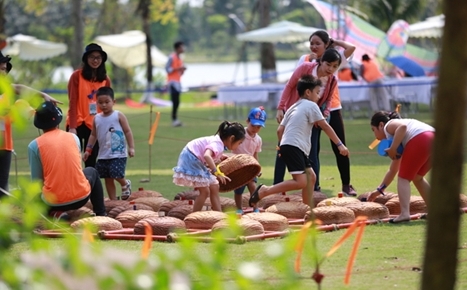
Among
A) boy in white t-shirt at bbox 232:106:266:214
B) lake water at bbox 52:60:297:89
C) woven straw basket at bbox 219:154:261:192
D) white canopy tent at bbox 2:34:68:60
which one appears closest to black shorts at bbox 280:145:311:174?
woven straw basket at bbox 219:154:261:192

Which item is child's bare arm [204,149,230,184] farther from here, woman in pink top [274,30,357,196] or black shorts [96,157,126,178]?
black shorts [96,157,126,178]

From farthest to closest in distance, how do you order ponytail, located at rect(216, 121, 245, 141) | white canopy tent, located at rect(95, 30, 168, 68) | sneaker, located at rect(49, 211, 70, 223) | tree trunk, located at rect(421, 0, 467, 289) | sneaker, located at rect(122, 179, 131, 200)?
white canopy tent, located at rect(95, 30, 168, 68) < sneaker, located at rect(122, 179, 131, 200) < ponytail, located at rect(216, 121, 245, 141) < sneaker, located at rect(49, 211, 70, 223) < tree trunk, located at rect(421, 0, 467, 289)

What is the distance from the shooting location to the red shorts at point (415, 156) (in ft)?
28.2

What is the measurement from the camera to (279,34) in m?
30.8

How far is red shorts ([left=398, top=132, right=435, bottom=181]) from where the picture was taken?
8586 millimetres

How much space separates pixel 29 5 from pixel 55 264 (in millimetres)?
41625

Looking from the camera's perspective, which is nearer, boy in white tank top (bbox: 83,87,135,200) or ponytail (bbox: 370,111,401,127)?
ponytail (bbox: 370,111,401,127)

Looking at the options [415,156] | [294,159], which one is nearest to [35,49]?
[294,159]

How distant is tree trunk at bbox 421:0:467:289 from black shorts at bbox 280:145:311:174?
5.20 m

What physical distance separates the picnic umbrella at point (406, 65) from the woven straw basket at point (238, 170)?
18177mm

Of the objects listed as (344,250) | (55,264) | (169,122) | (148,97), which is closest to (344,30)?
(169,122)

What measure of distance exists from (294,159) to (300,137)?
21 centimetres

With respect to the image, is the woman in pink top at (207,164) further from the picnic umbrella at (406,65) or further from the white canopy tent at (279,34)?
the white canopy tent at (279,34)

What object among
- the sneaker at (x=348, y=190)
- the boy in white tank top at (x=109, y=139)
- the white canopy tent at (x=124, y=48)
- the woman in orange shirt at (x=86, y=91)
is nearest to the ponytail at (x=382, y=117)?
the sneaker at (x=348, y=190)
